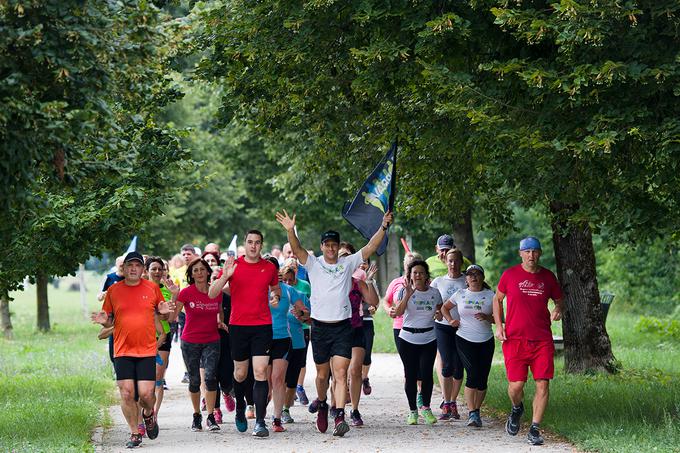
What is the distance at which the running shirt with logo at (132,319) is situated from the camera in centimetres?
1171

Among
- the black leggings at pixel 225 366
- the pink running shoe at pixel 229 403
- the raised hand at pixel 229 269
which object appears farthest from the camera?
the pink running shoe at pixel 229 403

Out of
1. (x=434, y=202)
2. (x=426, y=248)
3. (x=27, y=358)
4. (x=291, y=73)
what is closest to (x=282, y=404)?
(x=291, y=73)

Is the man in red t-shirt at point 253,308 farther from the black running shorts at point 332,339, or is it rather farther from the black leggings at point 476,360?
the black leggings at point 476,360

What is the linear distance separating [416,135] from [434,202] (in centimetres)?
218

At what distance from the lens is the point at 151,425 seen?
40.0 ft

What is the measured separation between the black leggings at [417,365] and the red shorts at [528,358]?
5.25 ft

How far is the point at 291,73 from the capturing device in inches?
574

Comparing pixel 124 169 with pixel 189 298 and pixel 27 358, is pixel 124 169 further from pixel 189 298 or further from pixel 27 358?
pixel 27 358

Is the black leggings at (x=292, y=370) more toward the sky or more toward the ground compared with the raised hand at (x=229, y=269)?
more toward the ground

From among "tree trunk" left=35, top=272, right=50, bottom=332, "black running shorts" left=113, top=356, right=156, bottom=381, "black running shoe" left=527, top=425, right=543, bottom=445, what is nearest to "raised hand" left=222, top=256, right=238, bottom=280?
"black running shorts" left=113, top=356, right=156, bottom=381

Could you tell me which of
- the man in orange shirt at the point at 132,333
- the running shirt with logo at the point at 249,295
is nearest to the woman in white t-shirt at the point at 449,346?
the running shirt with logo at the point at 249,295

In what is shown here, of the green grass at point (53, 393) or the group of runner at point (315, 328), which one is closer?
the group of runner at point (315, 328)

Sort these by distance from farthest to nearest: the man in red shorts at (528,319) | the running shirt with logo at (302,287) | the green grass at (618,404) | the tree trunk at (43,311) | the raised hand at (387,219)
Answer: the tree trunk at (43,311) → the running shirt with logo at (302,287) → the raised hand at (387,219) → the man in red shorts at (528,319) → the green grass at (618,404)

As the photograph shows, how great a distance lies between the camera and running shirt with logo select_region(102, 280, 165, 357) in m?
11.7
